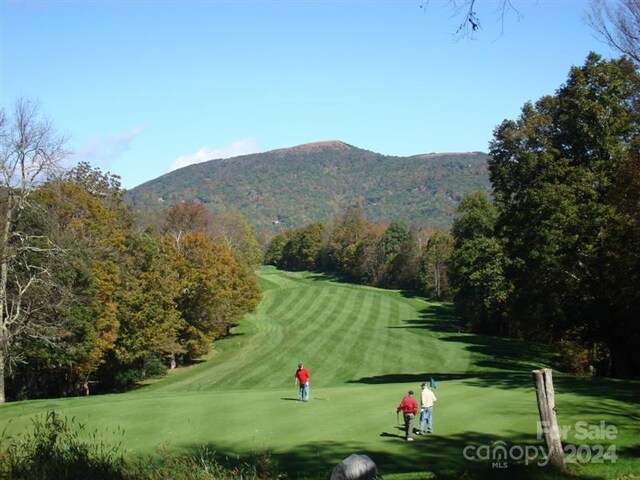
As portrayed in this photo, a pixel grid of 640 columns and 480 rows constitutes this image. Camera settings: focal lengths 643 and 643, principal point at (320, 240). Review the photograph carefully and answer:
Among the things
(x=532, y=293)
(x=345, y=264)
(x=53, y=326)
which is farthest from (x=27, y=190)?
(x=345, y=264)

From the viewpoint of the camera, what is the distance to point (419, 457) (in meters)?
15.6

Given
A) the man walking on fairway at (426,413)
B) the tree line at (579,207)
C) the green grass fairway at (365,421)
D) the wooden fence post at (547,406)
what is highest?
the tree line at (579,207)

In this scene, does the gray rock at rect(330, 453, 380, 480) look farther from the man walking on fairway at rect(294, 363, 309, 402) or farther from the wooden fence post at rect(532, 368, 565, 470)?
the man walking on fairway at rect(294, 363, 309, 402)

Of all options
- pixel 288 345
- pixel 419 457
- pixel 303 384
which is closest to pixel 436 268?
pixel 288 345

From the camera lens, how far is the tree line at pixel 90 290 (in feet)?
119

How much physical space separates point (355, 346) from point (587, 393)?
128ft

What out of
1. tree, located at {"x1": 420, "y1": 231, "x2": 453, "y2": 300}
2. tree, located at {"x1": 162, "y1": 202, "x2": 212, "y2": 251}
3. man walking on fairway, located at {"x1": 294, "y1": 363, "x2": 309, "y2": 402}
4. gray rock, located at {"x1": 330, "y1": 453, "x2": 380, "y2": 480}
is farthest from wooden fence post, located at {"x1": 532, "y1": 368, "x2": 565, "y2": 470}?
tree, located at {"x1": 420, "y1": 231, "x2": 453, "y2": 300}

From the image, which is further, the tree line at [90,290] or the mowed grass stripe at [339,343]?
→ the mowed grass stripe at [339,343]

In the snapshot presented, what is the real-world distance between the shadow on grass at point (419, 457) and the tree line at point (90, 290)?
23.0 meters

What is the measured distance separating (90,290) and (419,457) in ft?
104

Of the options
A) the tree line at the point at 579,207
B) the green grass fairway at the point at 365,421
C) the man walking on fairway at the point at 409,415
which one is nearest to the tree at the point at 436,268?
the green grass fairway at the point at 365,421

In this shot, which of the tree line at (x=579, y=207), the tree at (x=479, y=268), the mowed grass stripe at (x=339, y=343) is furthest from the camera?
Result: the tree at (x=479, y=268)

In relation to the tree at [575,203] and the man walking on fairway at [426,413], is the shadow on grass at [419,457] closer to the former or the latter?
the man walking on fairway at [426,413]

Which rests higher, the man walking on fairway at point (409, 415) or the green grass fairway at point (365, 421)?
the man walking on fairway at point (409, 415)
